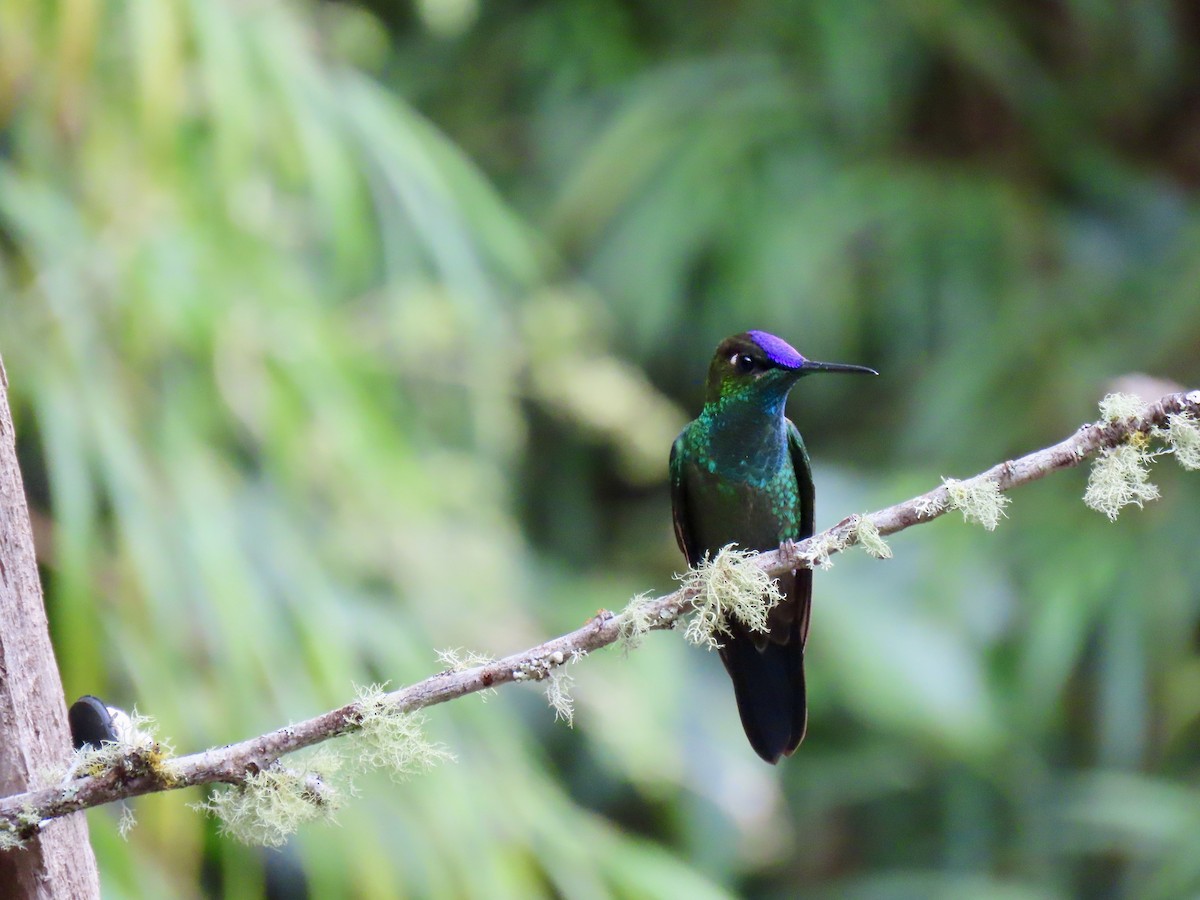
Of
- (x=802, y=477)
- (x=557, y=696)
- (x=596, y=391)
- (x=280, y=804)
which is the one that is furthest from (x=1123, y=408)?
(x=596, y=391)

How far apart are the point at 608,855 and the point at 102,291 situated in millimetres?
1834

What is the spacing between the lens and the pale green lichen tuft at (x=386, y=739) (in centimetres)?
107


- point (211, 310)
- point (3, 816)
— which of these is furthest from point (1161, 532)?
point (3, 816)

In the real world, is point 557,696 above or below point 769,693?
below

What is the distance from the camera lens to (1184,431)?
1.20m

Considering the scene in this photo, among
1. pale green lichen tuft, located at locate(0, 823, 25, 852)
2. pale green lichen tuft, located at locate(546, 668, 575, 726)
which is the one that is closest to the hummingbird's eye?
pale green lichen tuft, located at locate(546, 668, 575, 726)

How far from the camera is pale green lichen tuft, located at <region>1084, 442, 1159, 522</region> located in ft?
3.85

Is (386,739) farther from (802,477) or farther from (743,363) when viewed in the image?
(802,477)

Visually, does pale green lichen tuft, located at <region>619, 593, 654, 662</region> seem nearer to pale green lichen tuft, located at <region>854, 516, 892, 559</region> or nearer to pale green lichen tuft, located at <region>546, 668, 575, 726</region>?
pale green lichen tuft, located at <region>546, 668, 575, 726</region>

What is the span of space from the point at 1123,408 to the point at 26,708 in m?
1.01

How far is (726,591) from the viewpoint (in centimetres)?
137

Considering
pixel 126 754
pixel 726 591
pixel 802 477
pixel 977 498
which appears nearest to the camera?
pixel 126 754

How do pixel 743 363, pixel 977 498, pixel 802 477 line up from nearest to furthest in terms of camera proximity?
pixel 977 498, pixel 743 363, pixel 802 477

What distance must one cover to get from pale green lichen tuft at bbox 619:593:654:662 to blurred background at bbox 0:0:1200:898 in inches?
55.5
